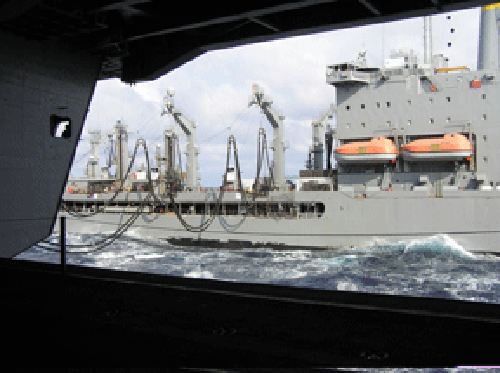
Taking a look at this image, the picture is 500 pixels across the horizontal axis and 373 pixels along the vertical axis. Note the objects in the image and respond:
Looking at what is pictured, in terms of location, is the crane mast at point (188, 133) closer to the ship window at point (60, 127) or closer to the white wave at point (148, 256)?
the white wave at point (148, 256)

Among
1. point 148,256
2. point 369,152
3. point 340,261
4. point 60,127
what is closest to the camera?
point 60,127

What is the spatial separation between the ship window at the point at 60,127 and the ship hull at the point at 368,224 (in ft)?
40.9

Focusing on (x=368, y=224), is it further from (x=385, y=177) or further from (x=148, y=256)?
(x=148, y=256)

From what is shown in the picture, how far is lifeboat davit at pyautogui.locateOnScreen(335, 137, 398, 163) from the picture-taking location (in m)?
17.9

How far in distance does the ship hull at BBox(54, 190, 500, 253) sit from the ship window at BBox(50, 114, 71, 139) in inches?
491

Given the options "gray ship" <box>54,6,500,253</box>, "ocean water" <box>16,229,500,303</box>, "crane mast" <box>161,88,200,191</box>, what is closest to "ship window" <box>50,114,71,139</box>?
"ocean water" <box>16,229,500,303</box>

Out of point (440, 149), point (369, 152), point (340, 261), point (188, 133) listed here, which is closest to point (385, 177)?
point (369, 152)

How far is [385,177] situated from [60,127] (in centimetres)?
1513

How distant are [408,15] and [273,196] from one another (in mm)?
14927

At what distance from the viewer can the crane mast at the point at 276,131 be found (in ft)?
69.4

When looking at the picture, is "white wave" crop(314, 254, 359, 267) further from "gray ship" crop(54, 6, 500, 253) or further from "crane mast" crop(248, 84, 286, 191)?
"crane mast" crop(248, 84, 286, 191)

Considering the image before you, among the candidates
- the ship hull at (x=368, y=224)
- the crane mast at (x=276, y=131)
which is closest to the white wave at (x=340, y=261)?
the ship hull at (x=368, y=224)

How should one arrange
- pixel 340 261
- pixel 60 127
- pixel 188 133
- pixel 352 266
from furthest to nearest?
pixel 188 133 → pixel 340 261 → pixel 352 266 → pixel 60 127

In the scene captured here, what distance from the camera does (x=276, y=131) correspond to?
71.8 ft
